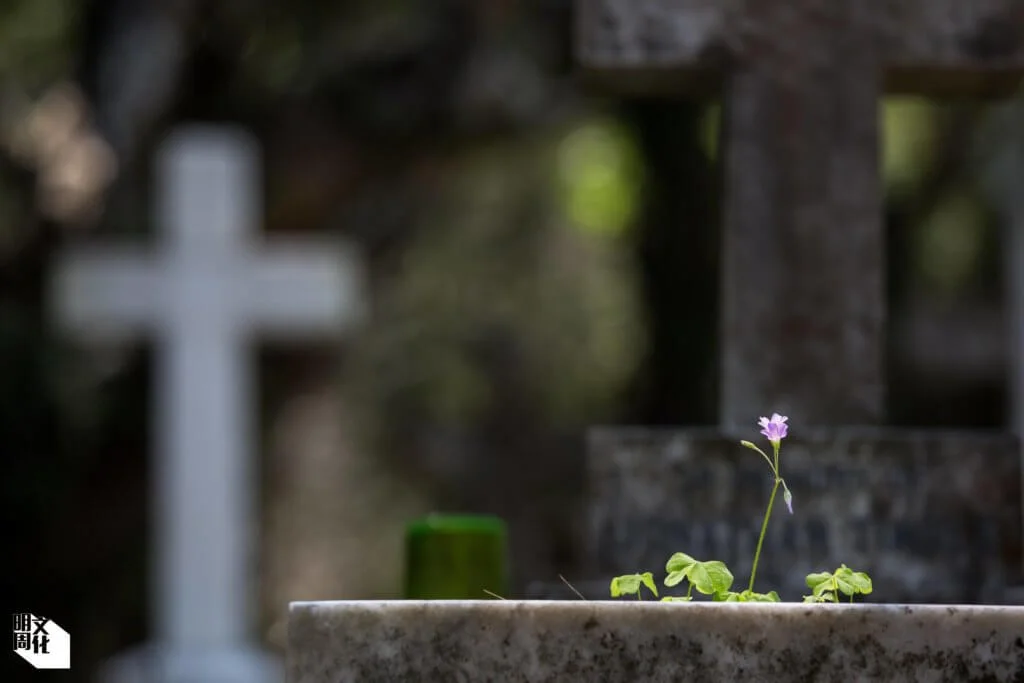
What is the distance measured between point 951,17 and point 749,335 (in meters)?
0.65

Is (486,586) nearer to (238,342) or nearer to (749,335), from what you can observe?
(749,335)

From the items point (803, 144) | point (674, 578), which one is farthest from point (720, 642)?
point (803, 144)

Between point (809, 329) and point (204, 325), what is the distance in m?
4.77

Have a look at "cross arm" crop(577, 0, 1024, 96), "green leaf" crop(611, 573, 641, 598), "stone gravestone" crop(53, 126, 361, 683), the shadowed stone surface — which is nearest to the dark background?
"stone gravestone" crop(53, 126, 361, 683)

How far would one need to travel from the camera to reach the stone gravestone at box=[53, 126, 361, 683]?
23.6ft

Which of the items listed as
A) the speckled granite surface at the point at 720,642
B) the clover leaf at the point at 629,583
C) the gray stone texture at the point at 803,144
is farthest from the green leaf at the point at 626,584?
the gray stone texture at the point at 803,144

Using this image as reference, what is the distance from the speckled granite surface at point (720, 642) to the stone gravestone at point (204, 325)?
19.2 ft

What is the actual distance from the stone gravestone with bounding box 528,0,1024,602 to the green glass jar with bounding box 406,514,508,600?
179 millimetres

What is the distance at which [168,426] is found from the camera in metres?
7.35

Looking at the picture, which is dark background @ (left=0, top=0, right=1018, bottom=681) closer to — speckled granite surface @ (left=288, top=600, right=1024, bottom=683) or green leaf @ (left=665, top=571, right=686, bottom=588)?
green leaf @ (left=665, top=571, right=686, bottom=588)

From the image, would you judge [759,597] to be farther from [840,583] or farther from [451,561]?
[451,561]

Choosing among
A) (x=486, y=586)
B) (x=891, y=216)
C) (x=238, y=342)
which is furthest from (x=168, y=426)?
(x=891, y=216)

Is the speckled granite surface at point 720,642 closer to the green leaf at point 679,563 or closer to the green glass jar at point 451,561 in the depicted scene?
the green leaf at point 679,563

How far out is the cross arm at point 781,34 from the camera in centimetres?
290
